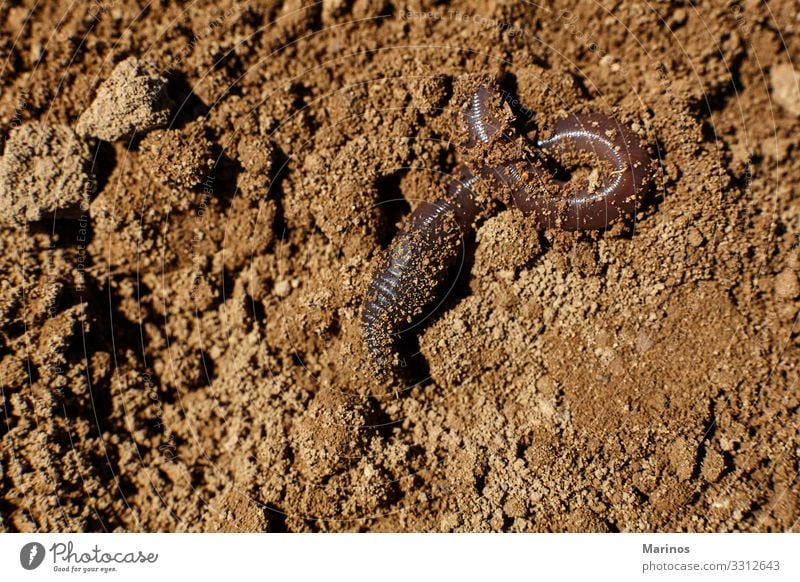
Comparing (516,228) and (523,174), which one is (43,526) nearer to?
(516,228)

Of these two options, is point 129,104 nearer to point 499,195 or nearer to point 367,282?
point 367,282

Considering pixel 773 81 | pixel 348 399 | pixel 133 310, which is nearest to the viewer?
pixel 773 81

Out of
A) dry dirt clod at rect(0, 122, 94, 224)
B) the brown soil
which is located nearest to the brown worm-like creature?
the brown soil

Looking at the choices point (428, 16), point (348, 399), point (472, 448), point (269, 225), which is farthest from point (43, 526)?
point (428, 16)

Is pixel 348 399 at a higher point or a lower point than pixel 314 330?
lower

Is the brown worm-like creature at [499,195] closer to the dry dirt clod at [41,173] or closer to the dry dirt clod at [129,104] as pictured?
the dry dirt clod at [129,104]

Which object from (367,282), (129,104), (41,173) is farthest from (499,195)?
(41,173)
